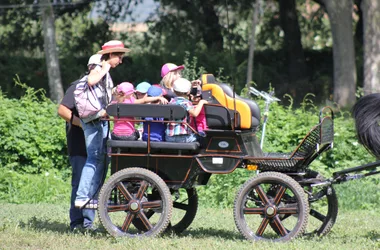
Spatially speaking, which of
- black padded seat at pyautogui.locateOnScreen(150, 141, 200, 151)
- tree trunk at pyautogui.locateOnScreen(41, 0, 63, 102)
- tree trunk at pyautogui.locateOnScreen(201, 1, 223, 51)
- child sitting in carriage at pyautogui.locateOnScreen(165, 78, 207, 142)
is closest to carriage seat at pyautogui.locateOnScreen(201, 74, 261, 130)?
child sitting in carriage at pyautogui.locateOnScreen(165, 78, 207, 142)

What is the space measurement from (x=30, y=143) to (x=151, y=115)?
4.62 meters

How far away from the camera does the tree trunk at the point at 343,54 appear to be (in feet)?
69.2

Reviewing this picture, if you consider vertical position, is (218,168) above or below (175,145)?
below

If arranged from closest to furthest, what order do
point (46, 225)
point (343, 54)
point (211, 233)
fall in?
point (211, 233) < point (46, 225) < point (343, 54)

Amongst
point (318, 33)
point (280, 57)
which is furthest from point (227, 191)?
point (318, 33)

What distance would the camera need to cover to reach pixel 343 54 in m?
21.9

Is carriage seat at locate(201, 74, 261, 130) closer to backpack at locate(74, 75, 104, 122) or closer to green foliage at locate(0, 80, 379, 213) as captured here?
backpack at locate(74, 75, 104, 122)

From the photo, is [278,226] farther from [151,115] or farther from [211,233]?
[151,115]

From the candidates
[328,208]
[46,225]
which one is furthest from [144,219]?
[328,208]

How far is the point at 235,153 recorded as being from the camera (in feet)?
24.2

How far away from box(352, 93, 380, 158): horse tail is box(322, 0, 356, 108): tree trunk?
13871 millimetres

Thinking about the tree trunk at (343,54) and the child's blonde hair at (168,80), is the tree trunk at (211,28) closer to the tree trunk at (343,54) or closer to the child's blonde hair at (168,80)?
the tree trunk at (343,54)

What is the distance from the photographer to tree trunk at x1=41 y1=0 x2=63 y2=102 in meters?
21.4

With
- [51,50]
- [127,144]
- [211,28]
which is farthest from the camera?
[211,28]
